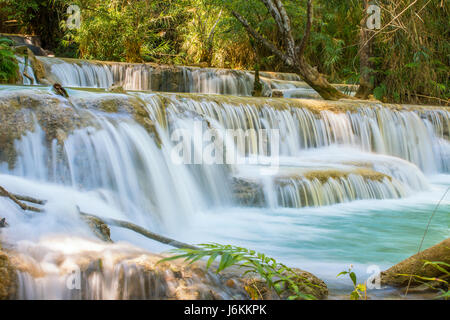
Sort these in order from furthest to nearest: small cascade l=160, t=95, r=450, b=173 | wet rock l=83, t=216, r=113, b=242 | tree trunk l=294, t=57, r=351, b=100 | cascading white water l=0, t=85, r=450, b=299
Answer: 1. tree trunk l=294, t=57, r=351, b=100
2. small cascade l=160, t=95, r=450, b=173
3. wet rock l=83, t=216, r=113, b=242
4. cascading white water l=0, t=85, r=450, b=299

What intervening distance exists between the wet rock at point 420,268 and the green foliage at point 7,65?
22.2 ft

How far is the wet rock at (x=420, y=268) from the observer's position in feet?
9.37

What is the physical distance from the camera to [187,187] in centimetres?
548

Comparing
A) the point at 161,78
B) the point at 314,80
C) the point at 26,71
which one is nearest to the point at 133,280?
the point at 26,71

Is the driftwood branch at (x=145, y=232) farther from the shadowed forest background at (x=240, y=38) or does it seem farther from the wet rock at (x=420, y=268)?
the shadowed forest background at (x=240, y=38)

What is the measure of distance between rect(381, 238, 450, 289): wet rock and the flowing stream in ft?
1.32

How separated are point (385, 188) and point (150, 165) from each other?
11.3ft

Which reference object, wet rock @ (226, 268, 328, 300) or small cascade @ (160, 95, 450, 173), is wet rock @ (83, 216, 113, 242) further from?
small cascade @ (160, 95, 450, 173)

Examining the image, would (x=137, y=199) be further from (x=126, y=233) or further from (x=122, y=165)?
(x=126, y=233)

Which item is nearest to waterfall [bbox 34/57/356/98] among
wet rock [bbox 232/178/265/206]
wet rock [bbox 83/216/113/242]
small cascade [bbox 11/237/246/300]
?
wet rock [bbox 232/178/265/206]

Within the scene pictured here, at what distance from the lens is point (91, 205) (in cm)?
407

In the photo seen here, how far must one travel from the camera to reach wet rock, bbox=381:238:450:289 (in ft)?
9.37

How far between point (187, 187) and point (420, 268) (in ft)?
10.1
